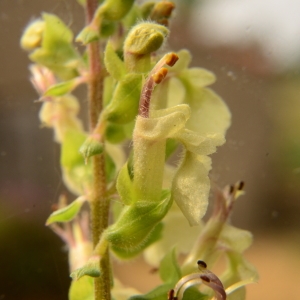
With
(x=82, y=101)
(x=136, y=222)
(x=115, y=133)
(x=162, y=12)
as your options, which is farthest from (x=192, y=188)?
(x=82, y=101)

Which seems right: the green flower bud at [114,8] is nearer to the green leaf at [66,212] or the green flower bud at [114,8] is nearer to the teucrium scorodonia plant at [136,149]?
the teucrium scorodonia plant at [136,149]

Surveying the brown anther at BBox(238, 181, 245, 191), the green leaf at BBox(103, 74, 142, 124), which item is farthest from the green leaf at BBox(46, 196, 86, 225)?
the brown anther at BBox(238, 181, 245, 191)

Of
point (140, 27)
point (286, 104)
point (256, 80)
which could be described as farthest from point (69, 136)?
point (286, 104)

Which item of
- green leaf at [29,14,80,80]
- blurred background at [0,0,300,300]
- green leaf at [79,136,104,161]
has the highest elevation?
green leaf at [29,14,80,80]

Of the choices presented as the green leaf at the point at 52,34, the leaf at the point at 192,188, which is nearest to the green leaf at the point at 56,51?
the green leaf at the point at 52,34

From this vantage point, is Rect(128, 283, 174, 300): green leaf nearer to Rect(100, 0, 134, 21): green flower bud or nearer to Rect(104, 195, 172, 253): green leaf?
Rect(104, 195, 172, 253): green leaf

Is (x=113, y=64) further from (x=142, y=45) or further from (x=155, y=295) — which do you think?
(x=155, y=295)
